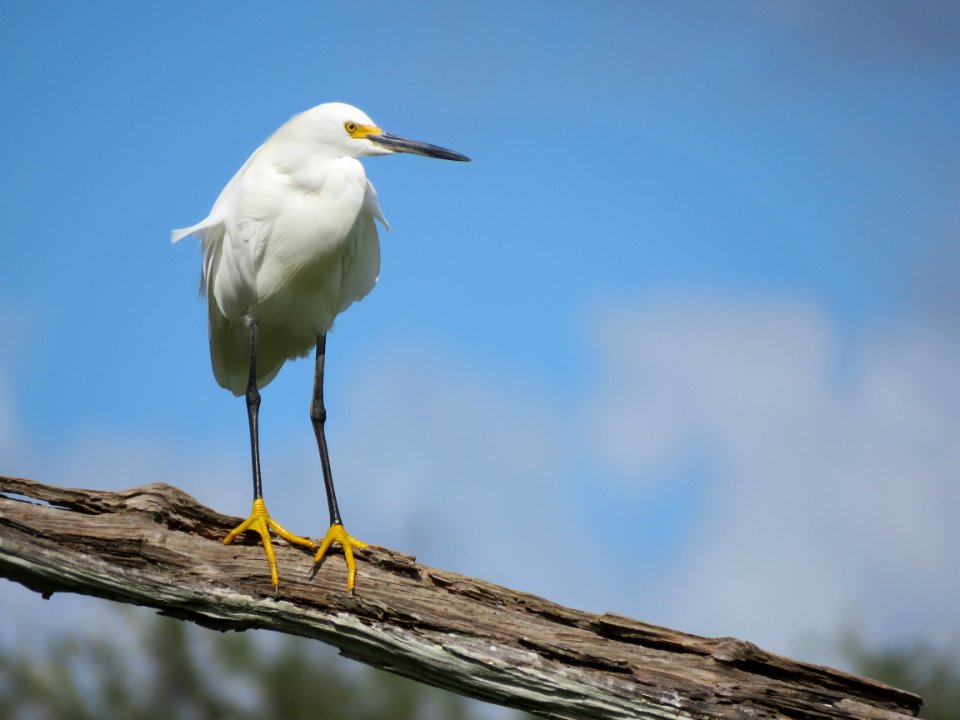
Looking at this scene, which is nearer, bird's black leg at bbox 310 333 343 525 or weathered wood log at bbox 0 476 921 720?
weathered wood log at bbox 0 476 921 720

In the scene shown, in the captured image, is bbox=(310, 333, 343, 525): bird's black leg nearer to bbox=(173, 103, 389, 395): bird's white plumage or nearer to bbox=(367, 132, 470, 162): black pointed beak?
bbox=(173, 103, 389, 395): bird's white plumage

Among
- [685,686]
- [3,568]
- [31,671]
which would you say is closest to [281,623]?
[3,568]

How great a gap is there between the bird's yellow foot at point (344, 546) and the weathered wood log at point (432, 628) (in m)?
0.05

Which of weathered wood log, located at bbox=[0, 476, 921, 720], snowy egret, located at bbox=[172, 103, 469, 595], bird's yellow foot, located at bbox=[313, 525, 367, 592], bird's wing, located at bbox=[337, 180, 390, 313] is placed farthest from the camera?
bird's wing, located at bbox=[337, 180, 390, 313]

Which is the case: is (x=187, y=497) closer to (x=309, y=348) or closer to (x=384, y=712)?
(x=309, y=348)

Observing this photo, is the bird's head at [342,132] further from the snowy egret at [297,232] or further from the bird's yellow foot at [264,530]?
the bird's yellow foot at [264,530]

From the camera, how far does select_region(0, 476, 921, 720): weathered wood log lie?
397 centimetres

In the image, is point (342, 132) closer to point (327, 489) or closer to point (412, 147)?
point (412, 147)

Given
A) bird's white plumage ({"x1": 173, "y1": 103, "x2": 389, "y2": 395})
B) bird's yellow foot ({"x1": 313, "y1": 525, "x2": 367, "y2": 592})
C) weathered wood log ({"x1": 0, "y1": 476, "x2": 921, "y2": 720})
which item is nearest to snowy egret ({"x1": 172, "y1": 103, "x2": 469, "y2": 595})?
bird's white plumage ({"x1": 173, "y1": 103, "x2": 389, "y2": 395})

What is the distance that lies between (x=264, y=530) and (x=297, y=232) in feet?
4.85

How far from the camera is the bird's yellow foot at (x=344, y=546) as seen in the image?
4191 millimetres

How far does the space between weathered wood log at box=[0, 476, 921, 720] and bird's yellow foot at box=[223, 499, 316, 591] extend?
7cm

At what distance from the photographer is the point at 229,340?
18.9 feet

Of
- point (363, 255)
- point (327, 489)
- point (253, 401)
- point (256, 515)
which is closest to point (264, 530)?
point (256, 515)
